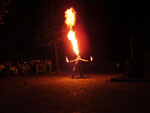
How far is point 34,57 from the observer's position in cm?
3666

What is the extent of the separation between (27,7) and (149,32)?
1596cm

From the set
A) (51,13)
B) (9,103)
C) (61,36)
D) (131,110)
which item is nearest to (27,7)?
(51,13)

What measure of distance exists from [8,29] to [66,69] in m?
8.65

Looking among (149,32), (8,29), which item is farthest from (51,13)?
(149,32)

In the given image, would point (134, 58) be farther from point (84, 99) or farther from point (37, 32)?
point (37, 32)

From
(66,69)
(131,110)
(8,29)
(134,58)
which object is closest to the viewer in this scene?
(131,110)

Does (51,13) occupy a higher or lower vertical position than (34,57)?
higher

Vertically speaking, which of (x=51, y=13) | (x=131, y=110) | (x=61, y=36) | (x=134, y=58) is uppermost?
(x=51, y=13)

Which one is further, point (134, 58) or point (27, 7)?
point (27, 7)

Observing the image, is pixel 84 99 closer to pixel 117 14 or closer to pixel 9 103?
pixel 9 103

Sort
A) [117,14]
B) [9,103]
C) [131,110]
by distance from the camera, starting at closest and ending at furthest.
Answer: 1. [131,110]
2. [9,103]
3. [117,14]

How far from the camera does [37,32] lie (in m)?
33.8

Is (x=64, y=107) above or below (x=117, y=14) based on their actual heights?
below

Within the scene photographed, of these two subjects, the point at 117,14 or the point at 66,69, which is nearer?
the point at 66,69
